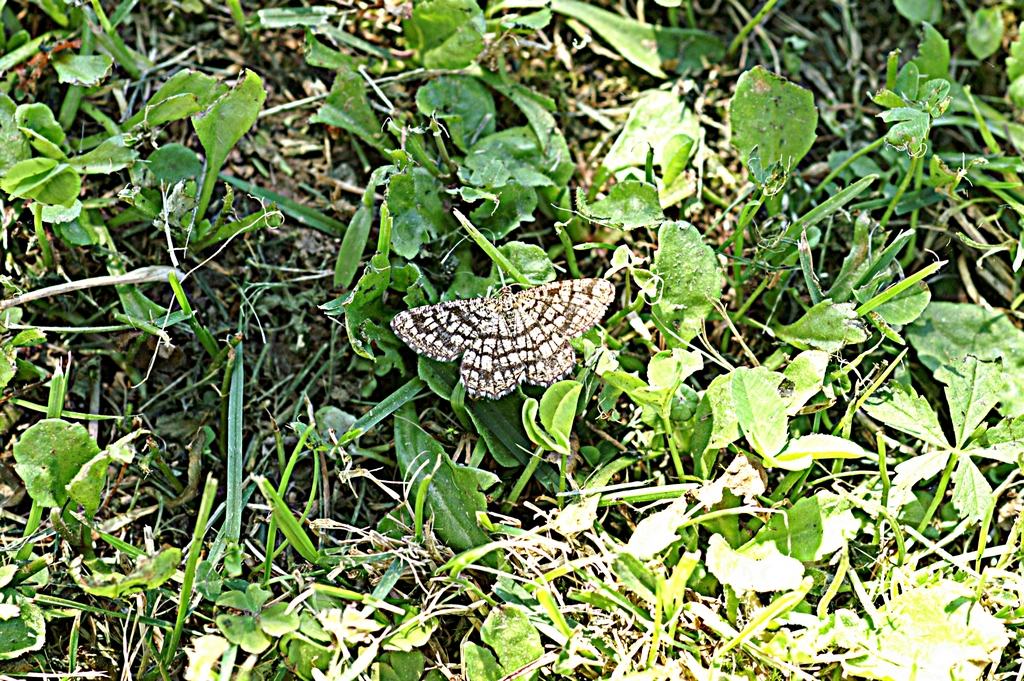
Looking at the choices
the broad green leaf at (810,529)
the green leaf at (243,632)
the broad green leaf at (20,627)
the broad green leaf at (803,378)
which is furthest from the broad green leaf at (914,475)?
the broad green leaf at (20,627)

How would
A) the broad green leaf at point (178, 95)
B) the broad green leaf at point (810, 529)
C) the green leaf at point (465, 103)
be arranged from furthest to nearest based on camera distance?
1. the green leaf at point (465, 103)
2. the broad green leaf at point (178, 95)
3. the broad green leaf at point (810, 529)

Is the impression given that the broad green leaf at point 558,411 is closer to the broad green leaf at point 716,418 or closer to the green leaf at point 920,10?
the broad green leaf at point 716,418

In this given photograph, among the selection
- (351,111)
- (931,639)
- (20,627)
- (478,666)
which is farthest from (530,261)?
(20,627)

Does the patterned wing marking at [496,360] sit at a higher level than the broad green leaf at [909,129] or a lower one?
lower

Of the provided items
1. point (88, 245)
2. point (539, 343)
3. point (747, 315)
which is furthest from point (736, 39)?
point (88, 245)

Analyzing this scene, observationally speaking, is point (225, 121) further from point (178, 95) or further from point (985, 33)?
point (985, 33)

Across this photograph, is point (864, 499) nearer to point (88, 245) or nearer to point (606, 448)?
point (606, 448)
